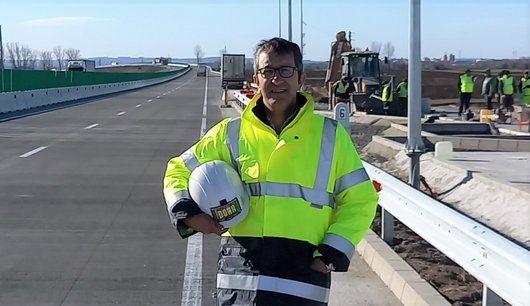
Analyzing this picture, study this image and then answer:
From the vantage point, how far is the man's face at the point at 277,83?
348 centimetres

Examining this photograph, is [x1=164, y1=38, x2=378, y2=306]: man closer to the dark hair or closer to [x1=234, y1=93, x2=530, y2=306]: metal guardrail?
the dark hair

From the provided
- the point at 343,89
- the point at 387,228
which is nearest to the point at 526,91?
the point at 343,89

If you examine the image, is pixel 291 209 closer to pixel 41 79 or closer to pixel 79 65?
pixel 41 79

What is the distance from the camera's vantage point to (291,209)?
3.38 metres

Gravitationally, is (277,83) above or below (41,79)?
below

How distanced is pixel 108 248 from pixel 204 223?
202 inches

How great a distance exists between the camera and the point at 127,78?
81000 millimetres

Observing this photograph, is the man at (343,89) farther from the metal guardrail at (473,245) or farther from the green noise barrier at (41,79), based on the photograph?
the metal guardrail at (473,245)

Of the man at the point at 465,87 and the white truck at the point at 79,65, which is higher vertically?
the white truck at the point at 79,65

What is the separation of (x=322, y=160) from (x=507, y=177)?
33.4ft

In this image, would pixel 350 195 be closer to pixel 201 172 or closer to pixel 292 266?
pixel 292 266

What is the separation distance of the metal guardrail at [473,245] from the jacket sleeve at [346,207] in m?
1.22

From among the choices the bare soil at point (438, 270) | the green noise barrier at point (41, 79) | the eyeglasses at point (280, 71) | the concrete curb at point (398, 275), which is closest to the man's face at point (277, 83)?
the eyeglasses at point (280, 71)

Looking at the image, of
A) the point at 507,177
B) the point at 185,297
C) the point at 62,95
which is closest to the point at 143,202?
the point at 185,297
